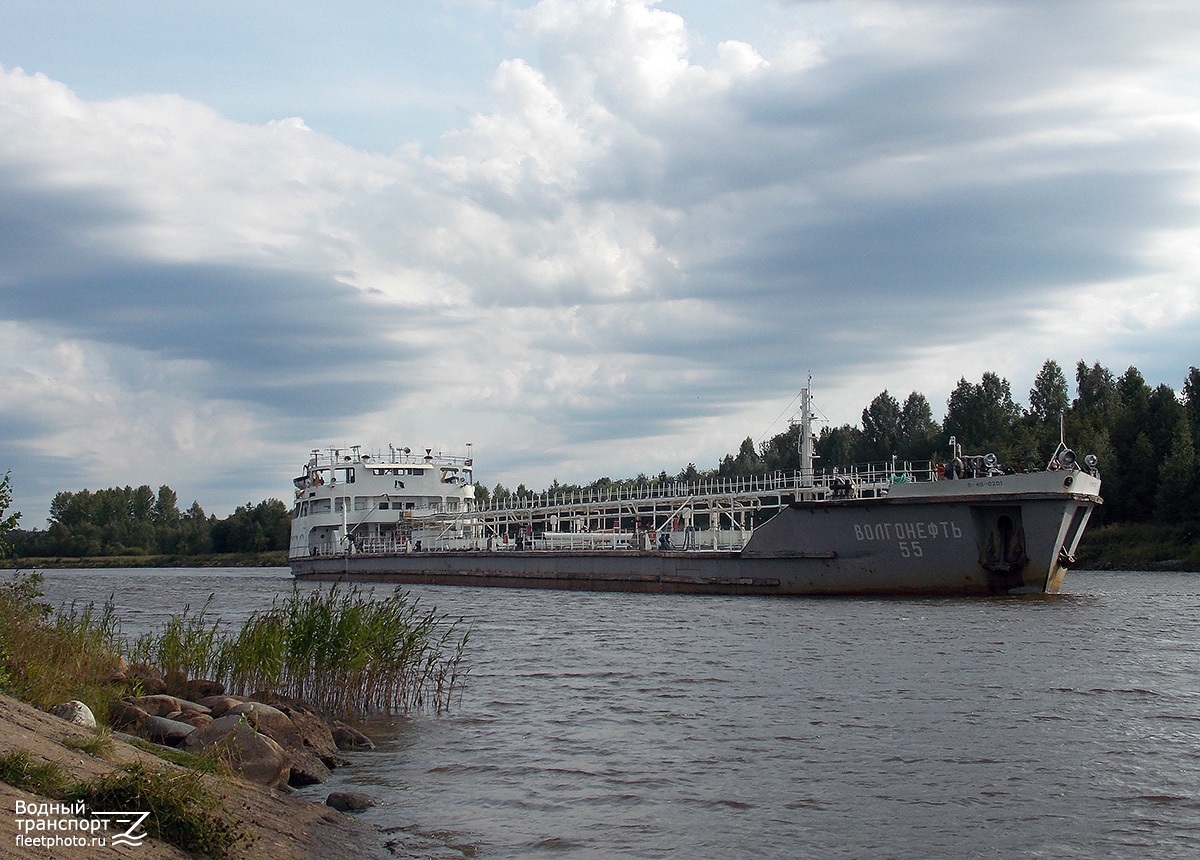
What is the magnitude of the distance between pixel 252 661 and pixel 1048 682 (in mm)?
13331

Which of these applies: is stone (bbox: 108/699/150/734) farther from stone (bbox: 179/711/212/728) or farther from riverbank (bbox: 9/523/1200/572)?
riverbank (bbox: 9/523/1200/572)

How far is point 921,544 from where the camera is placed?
33.8 m

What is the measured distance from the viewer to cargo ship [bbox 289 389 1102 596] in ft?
108

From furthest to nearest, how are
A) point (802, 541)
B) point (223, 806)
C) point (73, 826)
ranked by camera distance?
1. point (802, 541)
2. point (223, 806)
3. point (73, 826)

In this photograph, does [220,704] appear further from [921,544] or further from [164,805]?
[921,544]

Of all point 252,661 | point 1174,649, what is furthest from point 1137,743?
point 252,661

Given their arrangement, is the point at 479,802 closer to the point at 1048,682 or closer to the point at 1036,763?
the point at 1036,763

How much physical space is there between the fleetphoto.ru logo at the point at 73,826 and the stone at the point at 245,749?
3362 mm

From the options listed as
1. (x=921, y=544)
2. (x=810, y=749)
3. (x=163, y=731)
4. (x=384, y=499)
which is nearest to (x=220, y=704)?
(x=163, y=731)

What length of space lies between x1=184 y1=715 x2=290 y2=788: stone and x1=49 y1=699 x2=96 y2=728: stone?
3.89 feet

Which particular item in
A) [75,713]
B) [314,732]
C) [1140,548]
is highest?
[1140,548]

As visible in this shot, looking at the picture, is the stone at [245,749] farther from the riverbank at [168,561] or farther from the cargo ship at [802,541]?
the riverbank at [168,561]

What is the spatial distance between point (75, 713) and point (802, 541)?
92.6ft

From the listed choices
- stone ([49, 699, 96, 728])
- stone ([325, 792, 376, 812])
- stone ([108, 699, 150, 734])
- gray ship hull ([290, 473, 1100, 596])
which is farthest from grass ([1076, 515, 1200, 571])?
stone ([49, 699, 96, 728])
